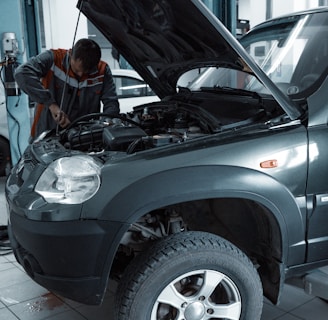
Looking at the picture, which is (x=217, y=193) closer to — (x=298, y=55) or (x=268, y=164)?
(x=268, y=164)

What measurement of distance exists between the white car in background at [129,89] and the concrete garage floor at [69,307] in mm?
3802

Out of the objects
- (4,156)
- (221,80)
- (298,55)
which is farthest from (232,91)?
(4,156)

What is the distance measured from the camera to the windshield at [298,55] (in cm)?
251

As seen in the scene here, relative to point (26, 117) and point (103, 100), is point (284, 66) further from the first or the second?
point (26, 117)

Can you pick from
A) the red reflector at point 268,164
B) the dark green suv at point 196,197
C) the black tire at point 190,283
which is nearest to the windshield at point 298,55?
the dark green suv at point 196,197

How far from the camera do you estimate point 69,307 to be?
277 cm

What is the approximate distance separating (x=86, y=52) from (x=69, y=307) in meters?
1.92

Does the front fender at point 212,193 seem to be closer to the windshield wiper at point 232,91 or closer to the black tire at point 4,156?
the windshield wiper at point 232,91

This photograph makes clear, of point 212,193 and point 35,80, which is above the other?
point 35,80

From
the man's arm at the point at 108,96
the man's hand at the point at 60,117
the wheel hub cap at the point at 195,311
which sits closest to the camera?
the wheel hub cap at the point at 195,311

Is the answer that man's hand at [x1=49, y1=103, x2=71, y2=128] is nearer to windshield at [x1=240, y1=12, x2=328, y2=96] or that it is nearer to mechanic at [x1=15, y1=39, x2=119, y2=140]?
mechanic at [x1=15, y1=39, x2=119, y2=140]

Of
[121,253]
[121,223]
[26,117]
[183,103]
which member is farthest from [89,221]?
[26,117]

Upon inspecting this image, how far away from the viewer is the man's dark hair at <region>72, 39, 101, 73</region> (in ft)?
11.5

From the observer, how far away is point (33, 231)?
6.21 ft
